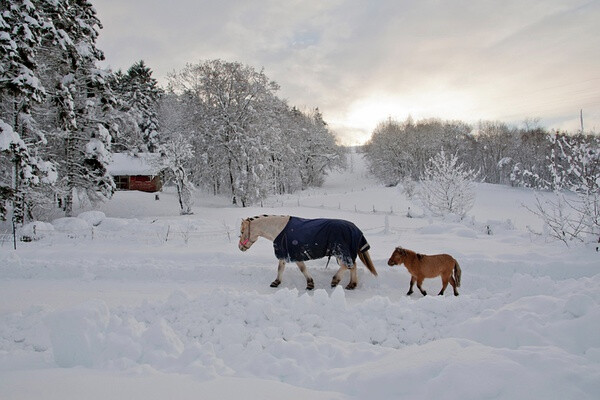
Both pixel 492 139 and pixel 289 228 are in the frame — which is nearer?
pixel 289 228

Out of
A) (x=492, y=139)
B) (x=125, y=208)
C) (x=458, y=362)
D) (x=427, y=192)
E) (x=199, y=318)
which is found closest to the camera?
(x=458, y=362)

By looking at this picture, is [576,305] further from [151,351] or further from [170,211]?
[170,211]

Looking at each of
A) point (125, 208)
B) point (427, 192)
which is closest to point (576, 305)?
point (427, 192)

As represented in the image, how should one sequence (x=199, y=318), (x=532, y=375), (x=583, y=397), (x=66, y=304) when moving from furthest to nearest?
(x=66, y=304)
(x=199, y=318)
(x=532, y=375)
(x=583, y=397)

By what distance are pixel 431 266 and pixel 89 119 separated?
1987 centimetres

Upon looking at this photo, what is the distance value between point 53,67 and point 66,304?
52.6ft

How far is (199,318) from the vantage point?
15.2 ft

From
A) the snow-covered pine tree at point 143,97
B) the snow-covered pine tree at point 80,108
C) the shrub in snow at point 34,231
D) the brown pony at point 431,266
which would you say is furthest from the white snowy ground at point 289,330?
the snow-covered pine tree at point 143,97

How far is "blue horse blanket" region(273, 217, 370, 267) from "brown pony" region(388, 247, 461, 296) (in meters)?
0.87

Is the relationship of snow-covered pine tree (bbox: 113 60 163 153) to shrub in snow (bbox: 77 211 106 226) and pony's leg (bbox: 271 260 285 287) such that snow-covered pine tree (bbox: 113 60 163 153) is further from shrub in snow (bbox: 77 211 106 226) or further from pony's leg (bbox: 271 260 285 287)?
pony's leg (bbox: 271 260 285 287)

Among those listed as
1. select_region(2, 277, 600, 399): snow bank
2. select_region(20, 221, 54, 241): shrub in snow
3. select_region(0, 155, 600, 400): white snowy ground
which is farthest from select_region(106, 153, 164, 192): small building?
select_region(2, 277, 600, 399): snow bank

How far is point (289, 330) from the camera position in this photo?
4.21 meters

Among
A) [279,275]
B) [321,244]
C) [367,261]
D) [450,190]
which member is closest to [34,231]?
[279,275]

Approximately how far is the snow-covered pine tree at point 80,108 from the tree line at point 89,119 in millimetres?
56
